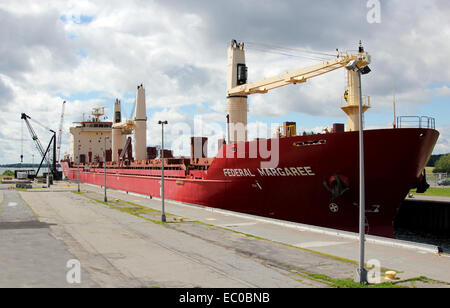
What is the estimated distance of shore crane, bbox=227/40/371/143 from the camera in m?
19.5

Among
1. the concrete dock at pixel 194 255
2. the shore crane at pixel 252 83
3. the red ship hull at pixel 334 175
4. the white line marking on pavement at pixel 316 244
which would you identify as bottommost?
the white line marking on pavement at pixel 316 244

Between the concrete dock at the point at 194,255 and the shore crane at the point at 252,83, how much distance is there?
709cm

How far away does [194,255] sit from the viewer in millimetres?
13070

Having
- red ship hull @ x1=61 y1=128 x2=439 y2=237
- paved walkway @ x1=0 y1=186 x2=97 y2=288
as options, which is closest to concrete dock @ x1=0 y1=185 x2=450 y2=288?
paved walkway @ x1=0 y1=186 x2=97 y2=288

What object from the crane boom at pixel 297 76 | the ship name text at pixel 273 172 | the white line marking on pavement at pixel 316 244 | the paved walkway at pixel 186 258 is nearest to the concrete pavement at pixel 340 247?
the white line marking on pavement at pixel 316 244

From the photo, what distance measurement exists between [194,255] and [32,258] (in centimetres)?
516

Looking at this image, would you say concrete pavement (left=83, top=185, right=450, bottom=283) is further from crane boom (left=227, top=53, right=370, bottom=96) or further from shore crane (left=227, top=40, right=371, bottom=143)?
crane boom (left=227, top=53, right=370, bottom=96)

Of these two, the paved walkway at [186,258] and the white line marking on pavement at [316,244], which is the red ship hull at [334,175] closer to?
the white line marking on pavement at [316,244]

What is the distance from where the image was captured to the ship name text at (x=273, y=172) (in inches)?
733

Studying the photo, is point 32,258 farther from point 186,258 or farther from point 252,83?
point 252,83

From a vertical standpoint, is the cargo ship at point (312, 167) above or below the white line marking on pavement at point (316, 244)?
above

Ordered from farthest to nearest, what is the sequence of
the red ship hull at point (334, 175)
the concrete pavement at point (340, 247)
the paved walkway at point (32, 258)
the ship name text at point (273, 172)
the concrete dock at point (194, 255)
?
1. the ship name text at point (273, 172)
2. the red ship hull at point (334, 175)
3. the concrete pavement at point (340, 247)
4. the concrete dock at point (194, 255)
5. the paved walkway at point (32, 258)
